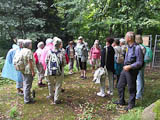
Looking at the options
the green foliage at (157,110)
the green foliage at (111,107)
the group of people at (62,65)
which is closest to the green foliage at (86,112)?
the green foliage at (111,107)

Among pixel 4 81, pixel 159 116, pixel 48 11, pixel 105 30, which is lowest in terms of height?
pixel 4 81

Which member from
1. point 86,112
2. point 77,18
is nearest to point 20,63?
point 86,112

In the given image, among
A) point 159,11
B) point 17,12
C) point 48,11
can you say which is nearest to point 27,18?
point 17,12

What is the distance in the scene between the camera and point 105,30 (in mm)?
14805

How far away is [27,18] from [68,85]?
22.2 ft

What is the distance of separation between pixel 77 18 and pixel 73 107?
927cm

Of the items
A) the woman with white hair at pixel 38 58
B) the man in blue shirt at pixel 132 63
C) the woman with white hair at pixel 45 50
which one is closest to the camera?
the man in blue shirt at pixel 132 63

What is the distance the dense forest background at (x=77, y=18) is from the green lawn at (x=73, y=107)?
3506 mm

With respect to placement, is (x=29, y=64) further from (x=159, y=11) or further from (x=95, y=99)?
(x=159, y=11)

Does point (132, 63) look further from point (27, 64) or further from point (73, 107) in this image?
point (27, 64)

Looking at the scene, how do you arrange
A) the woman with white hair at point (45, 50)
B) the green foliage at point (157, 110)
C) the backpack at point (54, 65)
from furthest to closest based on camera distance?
1. the woman with white hair at point (45, 50)
2. the backpack at point (54, 65)
3. the green foliage at point (157, 110)

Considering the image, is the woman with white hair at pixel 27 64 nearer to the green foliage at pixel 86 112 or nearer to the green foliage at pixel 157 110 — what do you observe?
the green foliage at pixel 86 112

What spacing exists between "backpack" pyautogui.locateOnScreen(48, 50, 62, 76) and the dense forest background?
3200mm

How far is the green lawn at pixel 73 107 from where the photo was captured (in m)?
4.05
